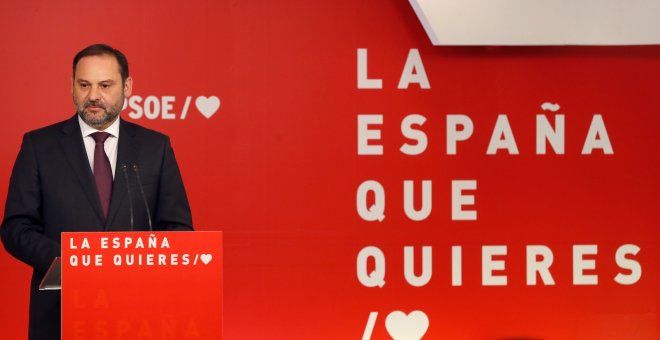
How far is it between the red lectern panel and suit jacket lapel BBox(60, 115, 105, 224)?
76 cm

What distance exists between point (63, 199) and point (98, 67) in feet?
1.70

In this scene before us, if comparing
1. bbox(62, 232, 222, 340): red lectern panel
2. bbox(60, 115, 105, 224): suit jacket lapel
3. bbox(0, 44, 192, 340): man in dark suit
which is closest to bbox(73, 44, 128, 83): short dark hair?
bbox(0, 44, 192, 340): man in dark suit

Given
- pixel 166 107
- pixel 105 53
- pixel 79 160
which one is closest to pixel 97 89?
pixel 105 53

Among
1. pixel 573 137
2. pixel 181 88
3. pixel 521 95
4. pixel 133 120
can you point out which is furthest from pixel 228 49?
pixel 573 137

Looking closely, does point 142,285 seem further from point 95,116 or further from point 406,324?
point 406,324

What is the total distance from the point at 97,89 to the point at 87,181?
36 centimetres

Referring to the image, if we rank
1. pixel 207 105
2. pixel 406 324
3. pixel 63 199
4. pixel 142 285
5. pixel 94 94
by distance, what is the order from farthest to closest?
pixel 406 324 < pixel 207 105 < pixel 94 94 < pixel 63 199 < pixel 142 285

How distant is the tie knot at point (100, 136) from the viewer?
2.90 meters

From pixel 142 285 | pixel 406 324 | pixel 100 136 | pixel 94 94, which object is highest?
pixel 94 94

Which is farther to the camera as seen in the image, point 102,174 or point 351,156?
point 351,156

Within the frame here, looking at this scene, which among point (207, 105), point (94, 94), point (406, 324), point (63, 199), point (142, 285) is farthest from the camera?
point (406, 324)

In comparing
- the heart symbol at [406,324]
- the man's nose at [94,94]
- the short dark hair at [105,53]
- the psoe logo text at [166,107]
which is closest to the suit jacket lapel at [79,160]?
the man's nose at [94,94]

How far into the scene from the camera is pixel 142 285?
2.01m

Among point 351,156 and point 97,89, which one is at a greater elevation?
point 97,89
